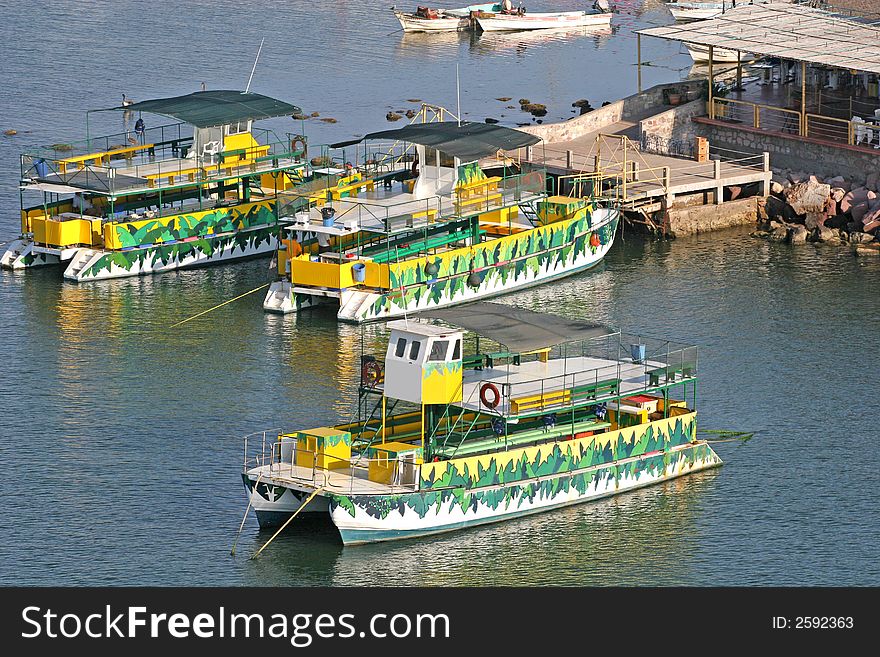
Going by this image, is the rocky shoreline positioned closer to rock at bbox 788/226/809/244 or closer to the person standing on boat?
rock at bbox 788/226/809/244

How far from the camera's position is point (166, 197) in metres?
77.8

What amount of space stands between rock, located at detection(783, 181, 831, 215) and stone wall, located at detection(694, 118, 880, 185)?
2.13 metres

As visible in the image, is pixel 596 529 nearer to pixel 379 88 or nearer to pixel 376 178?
pixel 376 178

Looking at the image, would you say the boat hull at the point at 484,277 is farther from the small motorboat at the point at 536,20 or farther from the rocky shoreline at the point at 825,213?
the small motorboat at the point at 536,20

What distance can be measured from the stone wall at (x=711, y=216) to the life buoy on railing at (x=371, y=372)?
1264 inches

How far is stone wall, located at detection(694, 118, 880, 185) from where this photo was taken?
81.4 metres

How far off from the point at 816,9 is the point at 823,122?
6954 millimetres

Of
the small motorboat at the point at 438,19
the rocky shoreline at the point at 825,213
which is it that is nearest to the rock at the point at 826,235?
the rocky shoreline at the point at 825,213

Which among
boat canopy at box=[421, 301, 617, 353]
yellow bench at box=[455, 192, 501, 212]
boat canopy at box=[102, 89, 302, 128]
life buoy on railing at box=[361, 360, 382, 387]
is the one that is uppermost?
boat canopy at box=[102, 89, 302, 128]

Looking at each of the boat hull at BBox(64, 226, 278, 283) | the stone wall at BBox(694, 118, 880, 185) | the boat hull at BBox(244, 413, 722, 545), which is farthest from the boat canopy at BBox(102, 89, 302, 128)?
the boat hull at BBox(244, 413, 722, 545)

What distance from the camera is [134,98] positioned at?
10775 cm

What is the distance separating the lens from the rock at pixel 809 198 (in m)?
79.9

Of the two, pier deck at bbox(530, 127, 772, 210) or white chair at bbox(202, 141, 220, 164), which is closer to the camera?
white chair at bbox(202, 141, 220, 164)

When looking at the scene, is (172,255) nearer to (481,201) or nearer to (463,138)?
(463,138)
